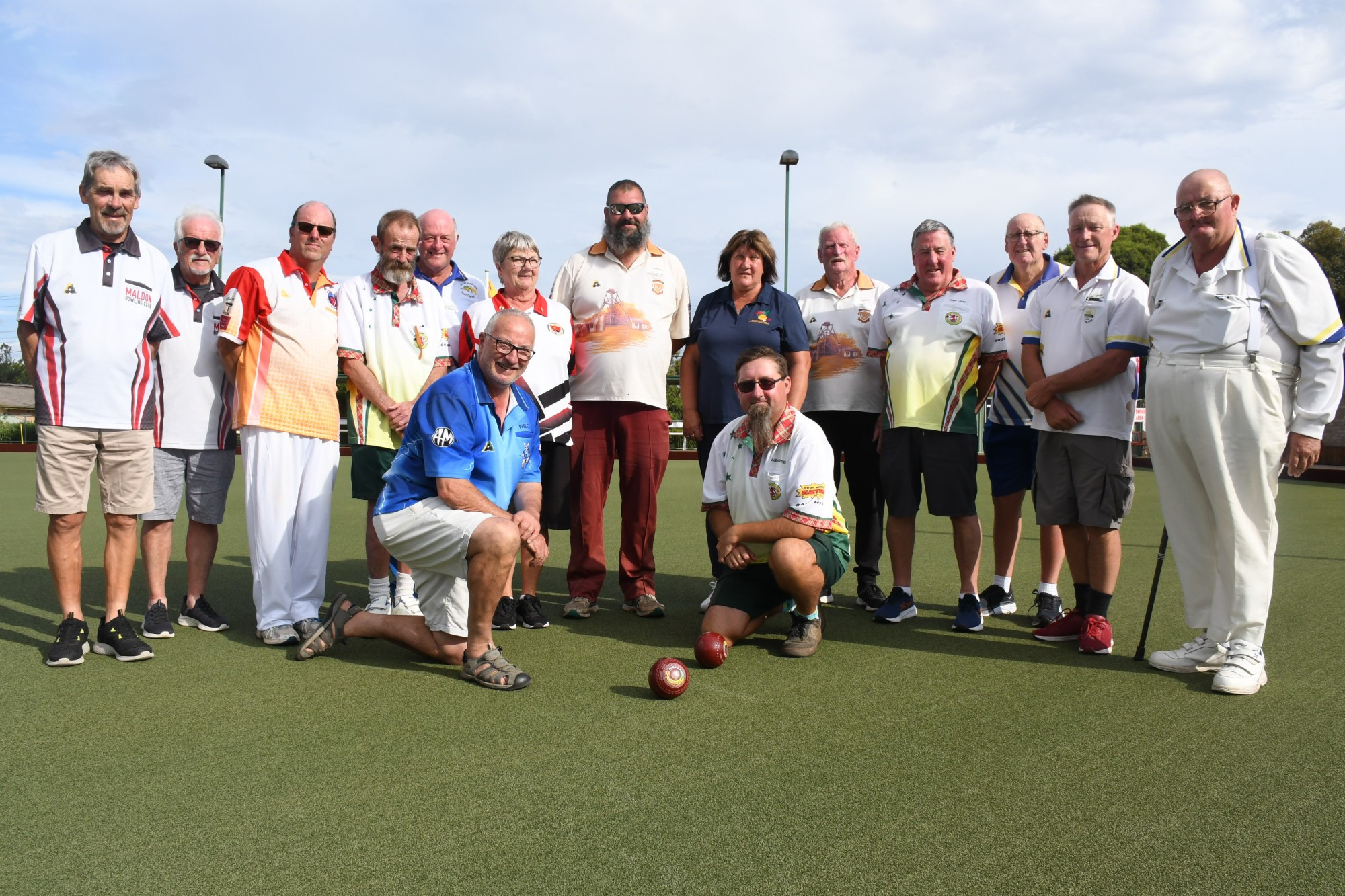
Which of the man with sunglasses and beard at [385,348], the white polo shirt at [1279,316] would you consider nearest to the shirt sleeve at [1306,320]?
the white polo shirt at [1279,316]

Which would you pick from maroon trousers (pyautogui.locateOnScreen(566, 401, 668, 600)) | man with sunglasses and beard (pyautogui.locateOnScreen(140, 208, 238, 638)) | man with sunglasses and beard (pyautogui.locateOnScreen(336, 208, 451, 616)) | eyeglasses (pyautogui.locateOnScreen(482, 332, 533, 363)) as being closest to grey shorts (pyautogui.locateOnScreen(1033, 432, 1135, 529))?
maroon trousers (pyautogui.locateOnScreen(566, 401, 668, 600))

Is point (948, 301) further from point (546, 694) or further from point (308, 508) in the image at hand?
point (308, 508)

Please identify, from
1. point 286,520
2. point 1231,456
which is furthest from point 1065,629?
point 286,520

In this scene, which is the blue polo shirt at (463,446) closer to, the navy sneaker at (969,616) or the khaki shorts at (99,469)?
the khaki shorts at (99,469)

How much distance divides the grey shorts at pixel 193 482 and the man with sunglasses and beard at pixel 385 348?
0.69 metres

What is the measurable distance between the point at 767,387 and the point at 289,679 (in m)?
2.38

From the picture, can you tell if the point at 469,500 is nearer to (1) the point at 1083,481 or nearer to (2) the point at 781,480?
(2) the point at 781,480

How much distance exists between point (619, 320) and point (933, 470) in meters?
1.84

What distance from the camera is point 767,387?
457cm

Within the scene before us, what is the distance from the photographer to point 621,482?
5.48 meters

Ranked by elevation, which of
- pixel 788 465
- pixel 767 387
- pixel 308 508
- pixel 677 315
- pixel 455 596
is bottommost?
pixel 455 596

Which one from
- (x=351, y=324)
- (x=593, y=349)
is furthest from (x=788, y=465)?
(x=351, y=324)

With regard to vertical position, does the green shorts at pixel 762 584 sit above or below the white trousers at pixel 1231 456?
below

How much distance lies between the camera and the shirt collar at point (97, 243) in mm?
4254
